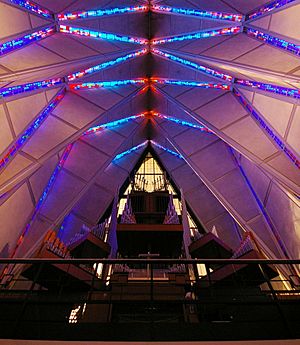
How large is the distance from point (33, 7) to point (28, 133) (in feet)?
12.9

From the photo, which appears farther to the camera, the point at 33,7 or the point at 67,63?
the point at 67,63

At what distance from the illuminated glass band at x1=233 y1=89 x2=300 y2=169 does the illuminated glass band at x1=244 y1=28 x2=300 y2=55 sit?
8.49 ft

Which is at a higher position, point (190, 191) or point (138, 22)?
point (138, 22)

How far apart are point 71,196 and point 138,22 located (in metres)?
7.46

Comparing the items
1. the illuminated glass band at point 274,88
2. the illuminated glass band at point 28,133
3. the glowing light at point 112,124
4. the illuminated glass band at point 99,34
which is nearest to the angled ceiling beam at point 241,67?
the illuminated glass band at point 274,88

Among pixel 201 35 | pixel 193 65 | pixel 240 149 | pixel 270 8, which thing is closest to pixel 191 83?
pixel 193 65

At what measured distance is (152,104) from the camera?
16297 millimetres

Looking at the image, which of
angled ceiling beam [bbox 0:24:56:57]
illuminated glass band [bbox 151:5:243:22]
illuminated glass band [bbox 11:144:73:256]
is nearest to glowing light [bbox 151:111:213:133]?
illuminated glass band [bbox 11:144:73:256]

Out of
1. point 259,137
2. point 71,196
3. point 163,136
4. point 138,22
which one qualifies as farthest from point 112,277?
point 163,136

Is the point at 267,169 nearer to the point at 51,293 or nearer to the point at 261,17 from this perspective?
the point at 261,17

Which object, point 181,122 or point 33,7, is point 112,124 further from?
point 33,7

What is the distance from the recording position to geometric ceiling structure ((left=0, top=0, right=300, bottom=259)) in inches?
372

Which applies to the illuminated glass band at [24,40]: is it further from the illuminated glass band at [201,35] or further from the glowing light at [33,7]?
the illuminated glass band at [201,35]

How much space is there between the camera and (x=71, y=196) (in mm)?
13344
